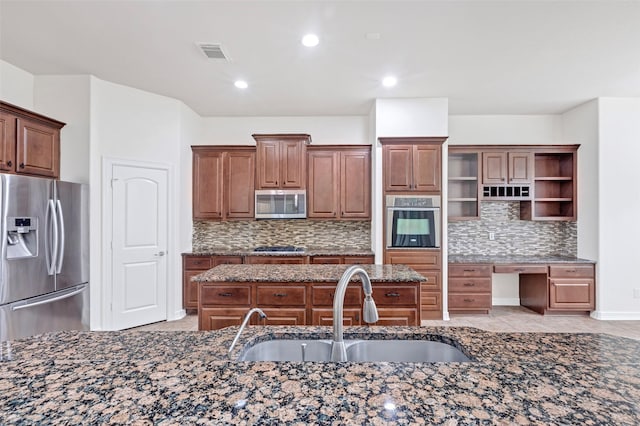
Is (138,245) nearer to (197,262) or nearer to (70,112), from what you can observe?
(197,262)

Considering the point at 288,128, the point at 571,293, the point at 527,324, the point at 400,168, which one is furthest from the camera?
the point at 288,128

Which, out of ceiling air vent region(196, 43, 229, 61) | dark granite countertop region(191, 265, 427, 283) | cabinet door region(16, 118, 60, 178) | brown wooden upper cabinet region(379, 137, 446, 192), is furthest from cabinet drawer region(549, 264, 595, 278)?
cabinet door region(16, 118, 60, 178)

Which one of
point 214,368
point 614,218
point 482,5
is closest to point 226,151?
point 482,5

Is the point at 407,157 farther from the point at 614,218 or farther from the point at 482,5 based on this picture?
the point at 614,218

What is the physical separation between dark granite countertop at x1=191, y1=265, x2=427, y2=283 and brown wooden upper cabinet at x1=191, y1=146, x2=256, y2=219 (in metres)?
1.89

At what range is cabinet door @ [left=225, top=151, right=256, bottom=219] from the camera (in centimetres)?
465

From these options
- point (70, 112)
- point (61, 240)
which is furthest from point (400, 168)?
point (70, 112)

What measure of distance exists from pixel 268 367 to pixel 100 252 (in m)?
3.67

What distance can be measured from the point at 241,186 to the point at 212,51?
2.01 meters

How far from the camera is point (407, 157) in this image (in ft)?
13.7

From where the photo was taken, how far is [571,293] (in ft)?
14.0

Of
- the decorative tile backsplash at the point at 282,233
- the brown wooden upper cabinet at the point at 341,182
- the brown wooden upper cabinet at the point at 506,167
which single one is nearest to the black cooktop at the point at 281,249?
the decorative tile backsplash at the point at 282,233

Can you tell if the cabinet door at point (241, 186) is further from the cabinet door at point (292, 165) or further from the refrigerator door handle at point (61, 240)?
the refrigerator door handle at point (61, 240)

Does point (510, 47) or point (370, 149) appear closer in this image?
point (510, 47)
